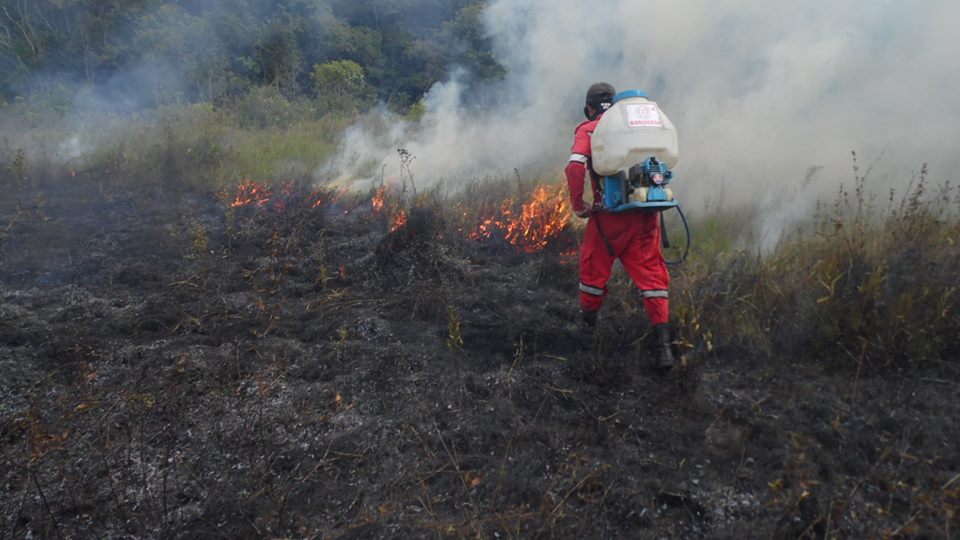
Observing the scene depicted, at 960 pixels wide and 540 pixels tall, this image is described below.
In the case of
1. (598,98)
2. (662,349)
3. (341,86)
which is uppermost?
(341,86)

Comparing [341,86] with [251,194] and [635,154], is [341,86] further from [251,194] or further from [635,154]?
[635,154]

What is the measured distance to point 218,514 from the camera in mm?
2707

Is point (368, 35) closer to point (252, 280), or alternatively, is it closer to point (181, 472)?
point (252, 280)

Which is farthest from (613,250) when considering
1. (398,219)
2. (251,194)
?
(251,194)

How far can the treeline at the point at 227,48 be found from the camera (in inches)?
527

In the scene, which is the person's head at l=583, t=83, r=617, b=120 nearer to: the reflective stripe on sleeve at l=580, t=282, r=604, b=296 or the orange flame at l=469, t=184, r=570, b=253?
the reflective stripe on sleeve at l=580, t=282, r=604, b=296

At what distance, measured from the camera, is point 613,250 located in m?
4.02

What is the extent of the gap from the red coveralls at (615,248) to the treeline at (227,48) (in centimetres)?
866

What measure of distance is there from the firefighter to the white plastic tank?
0.22 metres

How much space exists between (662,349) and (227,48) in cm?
1456

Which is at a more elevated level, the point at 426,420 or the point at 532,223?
the point at 532,223

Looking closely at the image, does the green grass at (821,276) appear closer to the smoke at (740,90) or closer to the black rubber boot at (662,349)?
the black rubber boot at (662,349)

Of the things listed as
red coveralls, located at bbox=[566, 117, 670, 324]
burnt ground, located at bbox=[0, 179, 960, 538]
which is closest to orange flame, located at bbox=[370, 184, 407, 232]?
burnt ground, located at bbox=[0, 179, 960, 538]

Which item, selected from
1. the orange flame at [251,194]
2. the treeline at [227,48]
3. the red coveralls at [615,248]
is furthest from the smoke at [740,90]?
the treeline at [227,48]
